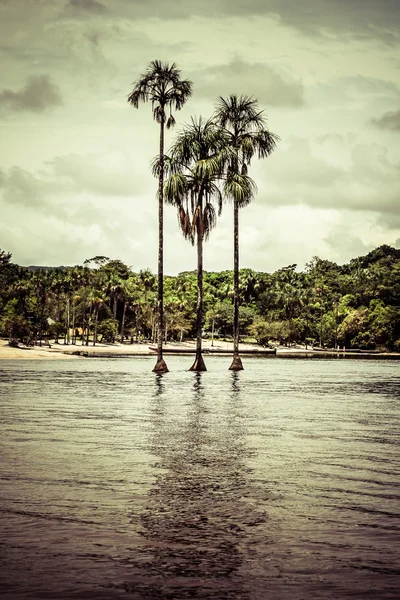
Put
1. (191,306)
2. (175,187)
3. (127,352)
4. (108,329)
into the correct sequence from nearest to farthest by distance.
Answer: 1. (175,187)
2. (127,352)
3. (108,329)
4. (191,306)

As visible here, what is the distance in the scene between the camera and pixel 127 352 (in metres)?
134

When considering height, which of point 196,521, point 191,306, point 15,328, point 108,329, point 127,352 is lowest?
point 196,521

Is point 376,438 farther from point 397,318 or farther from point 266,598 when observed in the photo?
point 397,318

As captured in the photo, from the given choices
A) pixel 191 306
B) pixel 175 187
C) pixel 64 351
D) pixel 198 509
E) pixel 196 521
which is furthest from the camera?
pixel 191 306

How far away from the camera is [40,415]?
24.9 meters

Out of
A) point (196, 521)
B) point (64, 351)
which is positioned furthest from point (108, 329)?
point (196, 521)

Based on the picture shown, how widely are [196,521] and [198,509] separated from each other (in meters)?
0.74

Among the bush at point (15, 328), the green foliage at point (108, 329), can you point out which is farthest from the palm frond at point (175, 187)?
the green foliage at point (108, 329)

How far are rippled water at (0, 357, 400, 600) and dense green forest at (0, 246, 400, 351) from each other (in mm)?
100325

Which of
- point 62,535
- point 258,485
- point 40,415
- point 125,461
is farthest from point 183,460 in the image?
point 40,415

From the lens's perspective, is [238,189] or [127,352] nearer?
[238,189]

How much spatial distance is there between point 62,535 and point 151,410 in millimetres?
18548

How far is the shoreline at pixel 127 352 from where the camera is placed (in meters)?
101

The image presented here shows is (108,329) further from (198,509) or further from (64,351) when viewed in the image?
(198,509)
